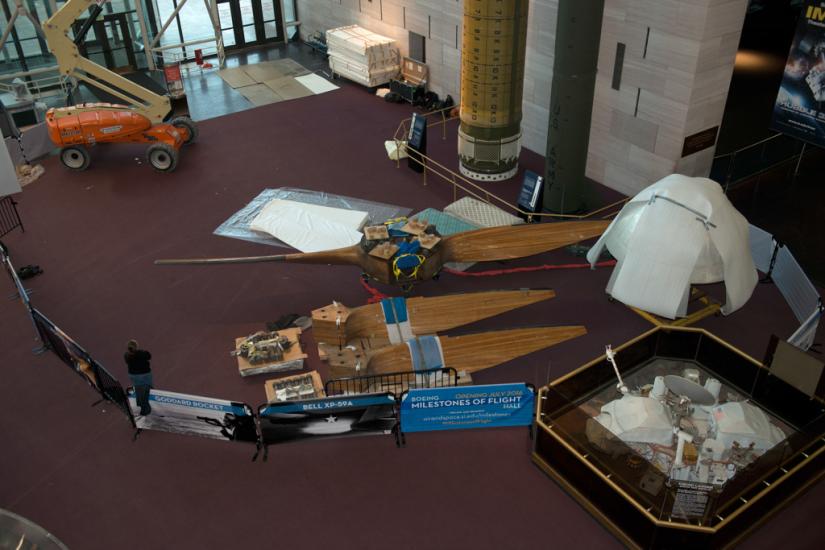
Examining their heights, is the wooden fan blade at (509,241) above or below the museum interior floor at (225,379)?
above

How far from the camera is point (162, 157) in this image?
20.2 m

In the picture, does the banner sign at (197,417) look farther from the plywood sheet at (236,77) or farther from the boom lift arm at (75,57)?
the plywood sheet at (236,77)

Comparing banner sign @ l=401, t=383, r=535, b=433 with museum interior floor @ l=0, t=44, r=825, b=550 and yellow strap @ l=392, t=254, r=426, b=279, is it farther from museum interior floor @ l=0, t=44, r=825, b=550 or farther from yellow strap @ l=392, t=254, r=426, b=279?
yellow strap @ l=392, t=254, r=426, b=279

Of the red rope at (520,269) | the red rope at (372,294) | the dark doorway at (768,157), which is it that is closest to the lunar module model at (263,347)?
the red rope at (372,294)

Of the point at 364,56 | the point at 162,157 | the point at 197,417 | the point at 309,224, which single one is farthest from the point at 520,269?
the point at 364,56

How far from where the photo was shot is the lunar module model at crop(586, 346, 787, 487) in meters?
10.5

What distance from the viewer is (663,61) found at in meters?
16.3

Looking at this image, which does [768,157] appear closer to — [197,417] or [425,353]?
[425,353]

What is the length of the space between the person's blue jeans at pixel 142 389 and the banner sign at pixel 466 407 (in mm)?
4268

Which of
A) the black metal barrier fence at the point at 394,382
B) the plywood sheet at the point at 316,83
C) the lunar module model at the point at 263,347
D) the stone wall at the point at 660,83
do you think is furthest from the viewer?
the plywood sheet at the point at 316,83

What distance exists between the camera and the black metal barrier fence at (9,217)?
17812mm

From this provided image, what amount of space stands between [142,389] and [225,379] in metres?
1.85

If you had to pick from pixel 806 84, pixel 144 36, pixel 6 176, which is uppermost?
pixel 806 84

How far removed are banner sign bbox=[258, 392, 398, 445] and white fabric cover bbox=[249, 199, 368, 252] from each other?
5890 mm
